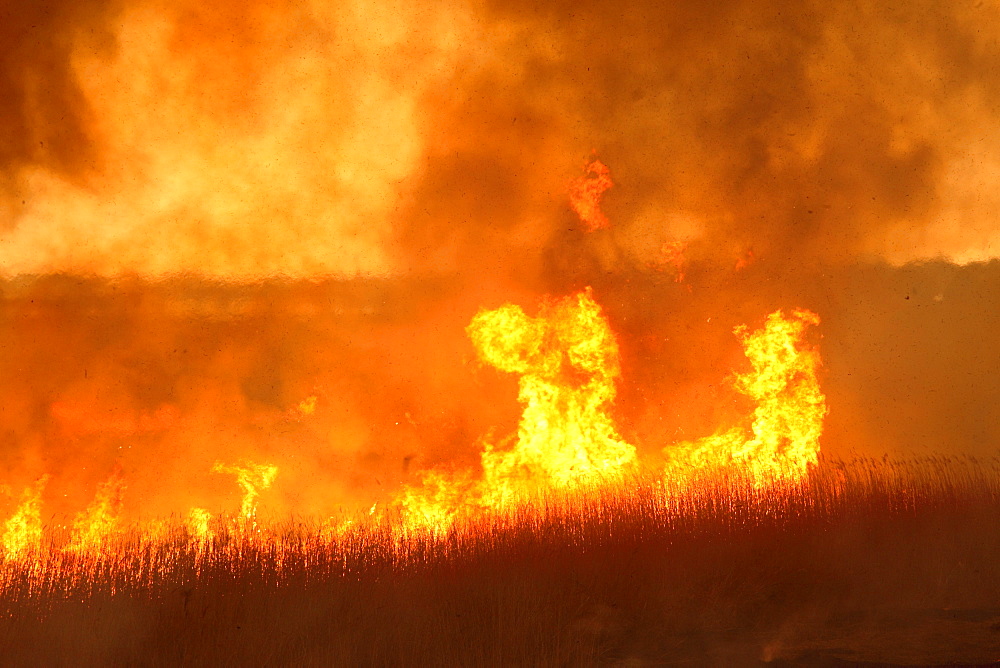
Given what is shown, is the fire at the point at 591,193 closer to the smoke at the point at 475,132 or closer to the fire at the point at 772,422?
the smoke at the point at 475,132

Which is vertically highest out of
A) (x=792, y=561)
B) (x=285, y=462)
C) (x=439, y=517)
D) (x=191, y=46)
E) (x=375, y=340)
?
(x=191, y=46)

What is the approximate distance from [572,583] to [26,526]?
275 cm

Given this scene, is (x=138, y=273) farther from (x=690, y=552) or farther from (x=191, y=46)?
(x=690, y=552)

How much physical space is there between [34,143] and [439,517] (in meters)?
2.87

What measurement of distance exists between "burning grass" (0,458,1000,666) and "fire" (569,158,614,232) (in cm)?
142

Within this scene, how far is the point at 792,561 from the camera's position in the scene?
364cm

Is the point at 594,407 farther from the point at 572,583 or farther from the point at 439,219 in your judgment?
the point at 439,219

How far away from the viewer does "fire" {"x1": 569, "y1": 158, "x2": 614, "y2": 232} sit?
3.81 metres

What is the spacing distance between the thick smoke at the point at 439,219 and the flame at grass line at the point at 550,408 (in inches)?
3.9

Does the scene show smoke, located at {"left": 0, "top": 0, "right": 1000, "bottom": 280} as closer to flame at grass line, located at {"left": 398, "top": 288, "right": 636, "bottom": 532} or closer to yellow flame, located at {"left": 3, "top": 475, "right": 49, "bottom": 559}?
flame at grass line, located at {"left": 398, "top": 288, "right": 636, "bottom": 532}

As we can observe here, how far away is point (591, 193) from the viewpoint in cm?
381

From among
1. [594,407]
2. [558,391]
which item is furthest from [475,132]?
[594,407]

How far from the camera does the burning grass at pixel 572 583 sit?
3.42 m

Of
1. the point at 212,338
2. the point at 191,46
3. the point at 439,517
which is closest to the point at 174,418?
the point at 212,338
